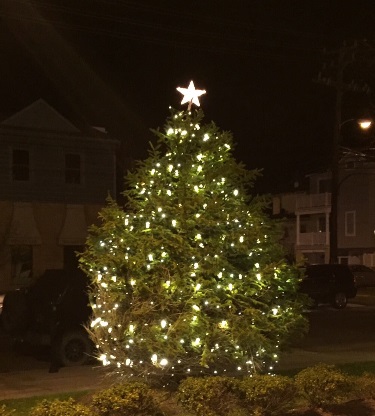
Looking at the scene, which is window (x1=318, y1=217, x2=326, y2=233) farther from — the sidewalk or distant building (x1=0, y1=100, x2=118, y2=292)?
the sidewalk

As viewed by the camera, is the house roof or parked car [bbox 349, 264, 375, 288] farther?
parked car [bbox 349, 264, 375, 288]

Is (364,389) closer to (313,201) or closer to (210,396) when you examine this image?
(210,396)

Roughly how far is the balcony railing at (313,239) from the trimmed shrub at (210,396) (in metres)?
44.0

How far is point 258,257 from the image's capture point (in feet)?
28.5

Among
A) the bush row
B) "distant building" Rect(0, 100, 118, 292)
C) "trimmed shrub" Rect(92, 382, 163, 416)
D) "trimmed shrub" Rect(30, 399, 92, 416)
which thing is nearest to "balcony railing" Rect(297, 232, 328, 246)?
"distant building" Rect(0, 100, 118, 292)

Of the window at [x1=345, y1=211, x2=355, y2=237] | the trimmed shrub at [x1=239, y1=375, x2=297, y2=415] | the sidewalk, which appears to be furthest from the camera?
the window at [x1=345, y1=211, x2=355, y2=237]

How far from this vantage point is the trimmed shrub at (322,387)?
8500mm

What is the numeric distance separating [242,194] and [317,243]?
43.7m

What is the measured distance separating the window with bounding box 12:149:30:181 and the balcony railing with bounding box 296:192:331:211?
82.5ft

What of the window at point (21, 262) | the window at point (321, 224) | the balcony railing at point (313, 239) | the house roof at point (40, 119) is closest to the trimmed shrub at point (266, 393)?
the window at point (21, 262)

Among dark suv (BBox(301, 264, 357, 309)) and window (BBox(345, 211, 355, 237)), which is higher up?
window (BBox(345, 211, 355, 237))

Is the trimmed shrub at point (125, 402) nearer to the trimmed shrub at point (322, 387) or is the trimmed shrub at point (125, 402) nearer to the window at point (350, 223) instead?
the trimmed shrub at point (322, 387)

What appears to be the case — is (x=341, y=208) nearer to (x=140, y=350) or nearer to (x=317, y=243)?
(x=317, y=243)

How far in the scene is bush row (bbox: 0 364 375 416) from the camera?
7.41 metres
